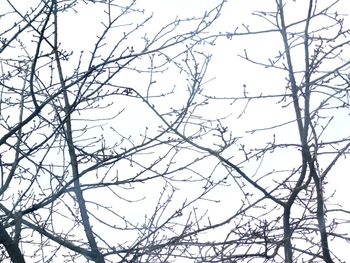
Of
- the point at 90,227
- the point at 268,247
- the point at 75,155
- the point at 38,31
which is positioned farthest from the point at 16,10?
the point at 268,247

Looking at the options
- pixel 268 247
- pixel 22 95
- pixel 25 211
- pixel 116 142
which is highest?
pixel 22 95

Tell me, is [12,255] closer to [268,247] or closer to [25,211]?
[25,211]

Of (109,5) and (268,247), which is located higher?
(109,5)

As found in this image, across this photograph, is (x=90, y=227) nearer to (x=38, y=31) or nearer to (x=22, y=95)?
(x=22, y=95)

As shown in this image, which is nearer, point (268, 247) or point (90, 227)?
point (268, 247)

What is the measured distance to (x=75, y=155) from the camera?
20.7ft

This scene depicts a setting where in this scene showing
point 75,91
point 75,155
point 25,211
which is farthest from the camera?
point 75,155

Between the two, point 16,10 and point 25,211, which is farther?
point 16,10

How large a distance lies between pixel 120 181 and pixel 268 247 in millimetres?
1303

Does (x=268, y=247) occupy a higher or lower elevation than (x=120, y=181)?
lower

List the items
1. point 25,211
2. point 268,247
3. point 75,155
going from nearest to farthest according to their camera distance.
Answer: point 268,247, point 25,211, point 75,155

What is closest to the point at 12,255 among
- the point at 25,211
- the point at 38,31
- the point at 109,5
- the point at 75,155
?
the point at 25,211

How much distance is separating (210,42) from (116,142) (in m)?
1.14

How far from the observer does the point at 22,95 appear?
247 inches
